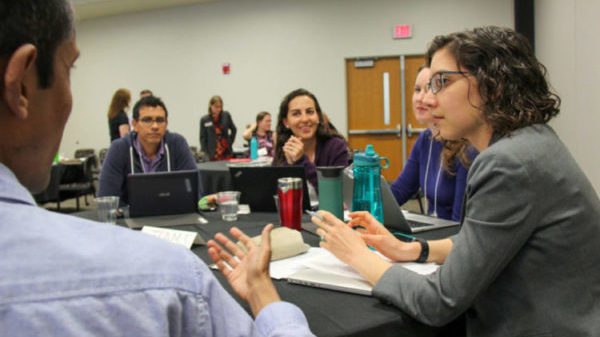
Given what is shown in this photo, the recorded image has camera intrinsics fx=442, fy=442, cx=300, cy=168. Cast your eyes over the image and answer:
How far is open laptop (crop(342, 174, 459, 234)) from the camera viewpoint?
1.64 meters

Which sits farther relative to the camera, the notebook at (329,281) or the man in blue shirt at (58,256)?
the notebook at (329,281)

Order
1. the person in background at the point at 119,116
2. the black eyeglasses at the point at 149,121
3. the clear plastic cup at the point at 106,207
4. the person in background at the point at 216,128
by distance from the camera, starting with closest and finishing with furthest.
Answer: the clear plastic cup at the point at 106,207
the black eyeglasses at the point at 149,121
the person in background at the point at 119,116
the person in background at the point at 216,128

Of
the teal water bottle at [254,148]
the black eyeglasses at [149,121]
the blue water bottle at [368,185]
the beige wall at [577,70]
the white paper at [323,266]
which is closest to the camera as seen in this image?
the white paper at [323,266]

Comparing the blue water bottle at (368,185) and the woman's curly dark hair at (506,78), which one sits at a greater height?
the woman's curly dark hair at (506,78)

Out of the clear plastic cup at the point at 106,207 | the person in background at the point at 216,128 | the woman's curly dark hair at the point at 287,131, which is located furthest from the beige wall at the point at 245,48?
the clear plastic cup at the point at 106,207

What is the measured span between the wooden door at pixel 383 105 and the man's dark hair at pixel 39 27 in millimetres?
6938

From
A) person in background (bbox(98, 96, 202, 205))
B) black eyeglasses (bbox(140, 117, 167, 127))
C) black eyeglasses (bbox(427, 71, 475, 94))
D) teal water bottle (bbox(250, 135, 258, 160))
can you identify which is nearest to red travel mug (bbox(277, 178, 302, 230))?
black eyeglasses (bbox(427, 71, 475, 94))

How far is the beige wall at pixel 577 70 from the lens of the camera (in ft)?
13.4

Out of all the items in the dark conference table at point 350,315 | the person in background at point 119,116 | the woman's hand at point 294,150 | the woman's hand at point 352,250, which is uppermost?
the person in background at point 119,116

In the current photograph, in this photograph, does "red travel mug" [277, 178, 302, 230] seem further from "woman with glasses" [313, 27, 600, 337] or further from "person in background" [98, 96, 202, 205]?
"person in background" [98, 96, 202, 205]

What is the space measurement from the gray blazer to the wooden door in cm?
629

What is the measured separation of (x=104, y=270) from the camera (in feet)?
1.52

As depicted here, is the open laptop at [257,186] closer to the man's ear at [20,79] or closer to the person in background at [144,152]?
the person in background at [144,152]

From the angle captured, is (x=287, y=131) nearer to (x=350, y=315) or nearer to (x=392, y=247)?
(x=392, y=247)
